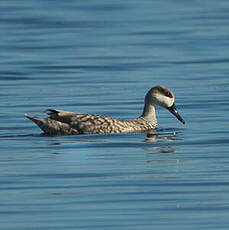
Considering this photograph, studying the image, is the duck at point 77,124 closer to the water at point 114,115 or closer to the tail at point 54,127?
the tail at point 54,127

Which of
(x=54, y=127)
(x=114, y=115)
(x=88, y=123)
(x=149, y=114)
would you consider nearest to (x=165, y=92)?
(x=149, y=114)

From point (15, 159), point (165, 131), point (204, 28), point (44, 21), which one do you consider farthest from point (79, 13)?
point (15, 159)

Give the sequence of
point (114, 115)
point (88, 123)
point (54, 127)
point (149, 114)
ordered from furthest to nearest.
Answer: point (114, 115)
point (149, 114)
point (54, 127)
point (88, 123)

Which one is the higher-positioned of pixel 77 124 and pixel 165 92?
pixel 165 92

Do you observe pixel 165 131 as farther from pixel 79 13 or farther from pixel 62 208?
pixel 79 13

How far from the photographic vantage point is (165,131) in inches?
702

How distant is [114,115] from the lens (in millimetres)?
19234

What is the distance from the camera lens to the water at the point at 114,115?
11227 mm

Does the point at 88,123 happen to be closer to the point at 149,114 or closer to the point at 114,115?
the point at 149,114

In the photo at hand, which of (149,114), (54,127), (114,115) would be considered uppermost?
(114,115)

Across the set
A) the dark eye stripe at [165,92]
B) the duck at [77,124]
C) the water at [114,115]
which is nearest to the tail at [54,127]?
the duck at [77,124]

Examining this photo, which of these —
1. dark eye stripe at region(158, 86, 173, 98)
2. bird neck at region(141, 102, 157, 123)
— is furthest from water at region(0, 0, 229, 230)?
dark eye stripe at region(158, 86, 173, 98)

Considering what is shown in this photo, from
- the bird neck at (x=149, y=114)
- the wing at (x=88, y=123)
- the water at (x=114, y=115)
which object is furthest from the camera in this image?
the bird neck at (x=149, y=114)

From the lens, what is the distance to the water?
11227 mm
